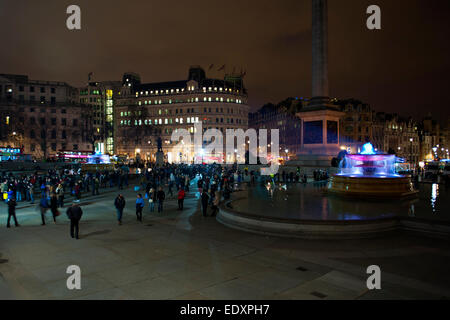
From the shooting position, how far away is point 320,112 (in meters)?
35.6

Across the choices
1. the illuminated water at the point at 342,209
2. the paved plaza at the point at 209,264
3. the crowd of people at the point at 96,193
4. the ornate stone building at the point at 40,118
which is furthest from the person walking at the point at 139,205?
the ornate stone building at the point at 40,118

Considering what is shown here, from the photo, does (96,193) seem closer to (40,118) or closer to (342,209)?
(342,209)

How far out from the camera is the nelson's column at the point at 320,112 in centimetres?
3578

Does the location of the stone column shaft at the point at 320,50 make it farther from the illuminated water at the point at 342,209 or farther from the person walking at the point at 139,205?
Answer: the person walking at the point at 139,205

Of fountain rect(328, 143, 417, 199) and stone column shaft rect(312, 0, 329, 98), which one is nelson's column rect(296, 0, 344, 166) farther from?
fountain rect(328, 143, 417, 199)

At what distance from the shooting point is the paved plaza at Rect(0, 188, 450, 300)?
6562 mm

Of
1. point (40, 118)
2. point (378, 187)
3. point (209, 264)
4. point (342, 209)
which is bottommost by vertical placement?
point (209, 264)

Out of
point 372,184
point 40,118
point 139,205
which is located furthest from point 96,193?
point 40,118

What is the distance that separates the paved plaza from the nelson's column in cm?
2577

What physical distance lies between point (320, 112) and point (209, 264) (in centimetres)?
3088

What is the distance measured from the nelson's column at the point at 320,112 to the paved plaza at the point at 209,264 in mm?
25766

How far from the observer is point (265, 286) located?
6852mm
